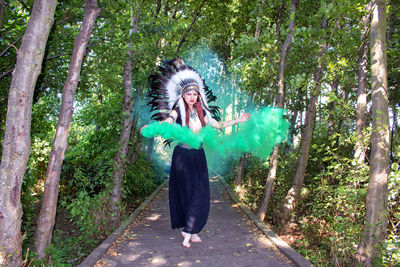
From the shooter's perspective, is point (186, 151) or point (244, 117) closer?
point (186, 151)

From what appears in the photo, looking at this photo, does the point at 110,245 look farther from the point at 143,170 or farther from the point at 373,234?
the point at 143,170

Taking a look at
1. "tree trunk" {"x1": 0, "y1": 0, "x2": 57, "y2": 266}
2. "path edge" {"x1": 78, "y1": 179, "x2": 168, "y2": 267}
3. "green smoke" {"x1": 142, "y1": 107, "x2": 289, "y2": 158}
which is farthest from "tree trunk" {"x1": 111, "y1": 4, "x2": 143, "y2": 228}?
"tree trunk" {"x1": 0, "y1": 0, "x2": 57, "y2": 266}

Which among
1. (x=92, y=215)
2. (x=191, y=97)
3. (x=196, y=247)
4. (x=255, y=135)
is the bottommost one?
(x=196, y=247)

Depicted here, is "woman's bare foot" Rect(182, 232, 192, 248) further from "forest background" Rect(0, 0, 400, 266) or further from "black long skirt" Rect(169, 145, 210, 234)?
"forest background" Rect(0, 0, 400, 266)

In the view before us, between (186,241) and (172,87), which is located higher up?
(172,87)

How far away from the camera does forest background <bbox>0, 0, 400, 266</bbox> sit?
338cm

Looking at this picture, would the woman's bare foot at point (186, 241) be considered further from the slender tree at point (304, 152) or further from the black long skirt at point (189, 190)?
the slender tree at point (304, 152)

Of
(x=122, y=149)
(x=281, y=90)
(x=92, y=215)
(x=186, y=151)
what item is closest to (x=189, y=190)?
(x=186, y=151)

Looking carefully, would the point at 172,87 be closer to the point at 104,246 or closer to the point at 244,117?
the point at 244,117

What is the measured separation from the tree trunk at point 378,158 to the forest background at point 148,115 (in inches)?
0.6

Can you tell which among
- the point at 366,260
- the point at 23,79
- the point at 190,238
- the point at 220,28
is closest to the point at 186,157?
the point at 190,238

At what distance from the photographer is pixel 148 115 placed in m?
8.76

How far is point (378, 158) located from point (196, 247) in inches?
119

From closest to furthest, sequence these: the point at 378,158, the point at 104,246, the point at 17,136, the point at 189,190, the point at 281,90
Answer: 1. the point at 17,136
2. the point at 378,158
3. the point at 104,246
4. the point at 189,190
5. the point at 281,90
